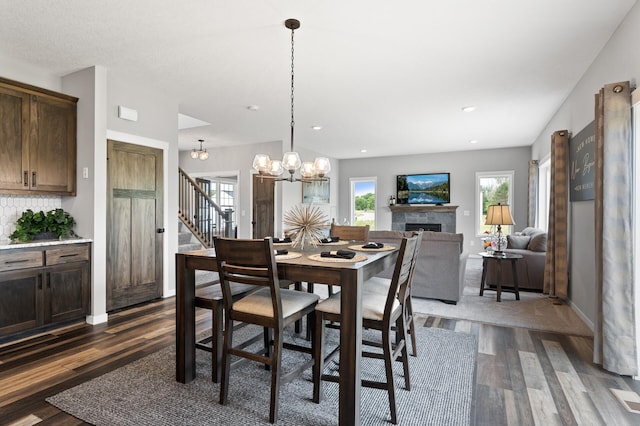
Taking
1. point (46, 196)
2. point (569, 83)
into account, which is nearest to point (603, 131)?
point (569, 83)

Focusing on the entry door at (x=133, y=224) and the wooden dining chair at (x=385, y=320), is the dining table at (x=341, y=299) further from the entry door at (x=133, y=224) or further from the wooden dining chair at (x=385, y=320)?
the entry door at (x=133, y=224)

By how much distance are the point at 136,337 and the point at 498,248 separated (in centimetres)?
443

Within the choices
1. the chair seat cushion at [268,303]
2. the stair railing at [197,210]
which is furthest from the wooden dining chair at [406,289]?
the stair railing at [197,210]

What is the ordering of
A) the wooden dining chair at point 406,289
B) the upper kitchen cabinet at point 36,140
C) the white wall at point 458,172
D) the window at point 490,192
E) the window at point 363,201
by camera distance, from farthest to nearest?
1. the window at point 363,201
2. the window at point 490,192
3. the white wall at point 458,172
4. the upper kitchen cabinet at point 36,140
5. the wooden dining chair at point 406,289

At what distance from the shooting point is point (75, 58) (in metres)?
3.28

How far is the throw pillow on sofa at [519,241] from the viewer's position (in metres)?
5.25

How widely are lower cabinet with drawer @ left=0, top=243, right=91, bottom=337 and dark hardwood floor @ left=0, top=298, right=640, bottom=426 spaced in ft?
0.51

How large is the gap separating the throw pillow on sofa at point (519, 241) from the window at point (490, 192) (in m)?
2.78

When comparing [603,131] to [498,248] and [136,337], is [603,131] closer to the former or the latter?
[498,248]

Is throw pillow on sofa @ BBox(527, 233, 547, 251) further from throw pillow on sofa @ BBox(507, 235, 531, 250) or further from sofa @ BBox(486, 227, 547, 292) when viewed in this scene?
throw pillow on sofa @ BBox(507, 235, 531, 250)

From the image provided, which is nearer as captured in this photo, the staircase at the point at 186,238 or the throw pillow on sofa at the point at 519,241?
the throw pillow on sofa at the point at 519,241

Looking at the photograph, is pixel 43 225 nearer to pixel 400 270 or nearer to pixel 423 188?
pixel 400 270

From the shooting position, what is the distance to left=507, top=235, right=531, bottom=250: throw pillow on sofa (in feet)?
17.2

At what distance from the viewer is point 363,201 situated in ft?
32.0
